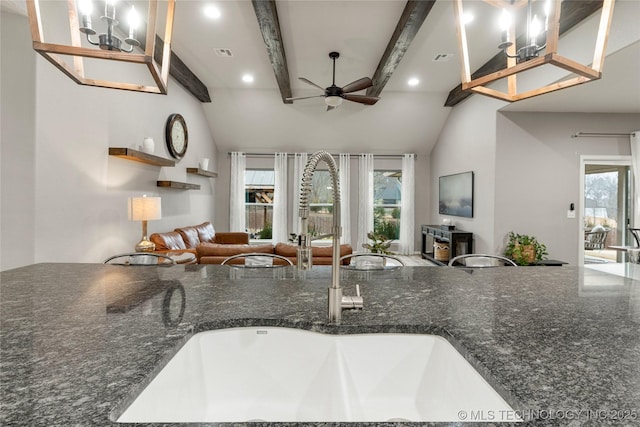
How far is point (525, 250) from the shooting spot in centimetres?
437

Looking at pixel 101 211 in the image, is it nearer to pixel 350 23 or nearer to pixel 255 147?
pixel 350 23

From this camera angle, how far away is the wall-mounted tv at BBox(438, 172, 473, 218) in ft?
18.1

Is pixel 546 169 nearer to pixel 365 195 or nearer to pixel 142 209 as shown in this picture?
pixel 365 195

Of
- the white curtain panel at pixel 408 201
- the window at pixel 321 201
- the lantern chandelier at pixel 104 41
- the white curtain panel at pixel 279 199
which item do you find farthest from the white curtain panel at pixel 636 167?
the lantern chandelier at pixel 104 41

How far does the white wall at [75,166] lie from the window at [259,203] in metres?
3.10

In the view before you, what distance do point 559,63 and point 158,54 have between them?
4.69 metres

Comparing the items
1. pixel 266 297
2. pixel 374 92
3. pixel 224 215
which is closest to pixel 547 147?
pixel 374 92

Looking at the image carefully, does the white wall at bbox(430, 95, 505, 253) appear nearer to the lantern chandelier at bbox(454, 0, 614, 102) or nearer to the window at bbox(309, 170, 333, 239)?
the window at bbox(309, 170, 333, 239)

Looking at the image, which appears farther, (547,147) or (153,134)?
(547,147)

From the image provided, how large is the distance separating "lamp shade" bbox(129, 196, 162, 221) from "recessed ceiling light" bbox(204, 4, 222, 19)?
84.6 inches

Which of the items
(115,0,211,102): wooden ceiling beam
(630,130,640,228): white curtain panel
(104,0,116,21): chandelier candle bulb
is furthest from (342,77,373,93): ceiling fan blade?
(630,130,640,228): white curtain panel

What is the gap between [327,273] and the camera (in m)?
1.59

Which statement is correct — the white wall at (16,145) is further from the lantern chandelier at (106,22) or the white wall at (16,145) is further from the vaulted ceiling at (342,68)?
the lantern chandelier at (106,22)

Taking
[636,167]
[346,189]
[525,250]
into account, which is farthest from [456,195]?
[636,167]
